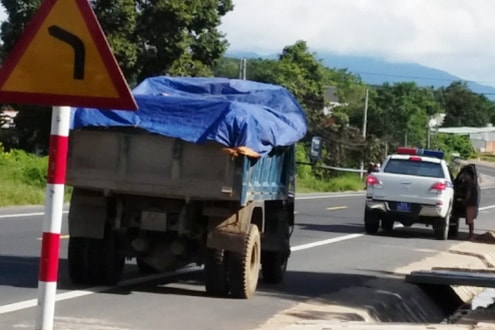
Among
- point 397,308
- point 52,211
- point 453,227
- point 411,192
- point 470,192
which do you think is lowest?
point 397,308

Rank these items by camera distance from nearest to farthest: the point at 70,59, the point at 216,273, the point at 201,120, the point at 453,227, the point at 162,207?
the point at 70,59 → the point at 201,120 → the point at 162,207 → the point at 216,273 → the point at 453,227

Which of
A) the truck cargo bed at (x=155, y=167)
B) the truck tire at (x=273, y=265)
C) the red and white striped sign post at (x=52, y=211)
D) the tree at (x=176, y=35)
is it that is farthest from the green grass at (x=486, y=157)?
the red and white striped sign post at (x=52, y=211)

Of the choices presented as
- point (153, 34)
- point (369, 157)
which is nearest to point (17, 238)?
point (153, 34)

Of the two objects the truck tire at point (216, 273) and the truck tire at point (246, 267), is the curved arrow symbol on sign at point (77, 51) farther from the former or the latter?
the truck tire at point (216, 273)

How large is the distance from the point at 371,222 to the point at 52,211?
2088cm

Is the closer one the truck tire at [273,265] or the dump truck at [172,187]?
the dump truck at [172,187]

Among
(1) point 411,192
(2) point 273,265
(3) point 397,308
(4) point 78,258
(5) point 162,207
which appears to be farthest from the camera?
(1) point 411,192

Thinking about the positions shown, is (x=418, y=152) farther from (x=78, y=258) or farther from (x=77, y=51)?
(x=77, y=51)

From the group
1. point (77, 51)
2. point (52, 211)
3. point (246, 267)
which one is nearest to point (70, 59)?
point (77, 51)

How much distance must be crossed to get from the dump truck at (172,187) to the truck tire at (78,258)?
1 centimetres

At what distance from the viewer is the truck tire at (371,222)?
26398 mm

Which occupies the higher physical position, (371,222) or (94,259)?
(371,222)

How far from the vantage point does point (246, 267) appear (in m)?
12.8

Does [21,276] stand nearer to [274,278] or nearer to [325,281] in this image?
[274,278]
